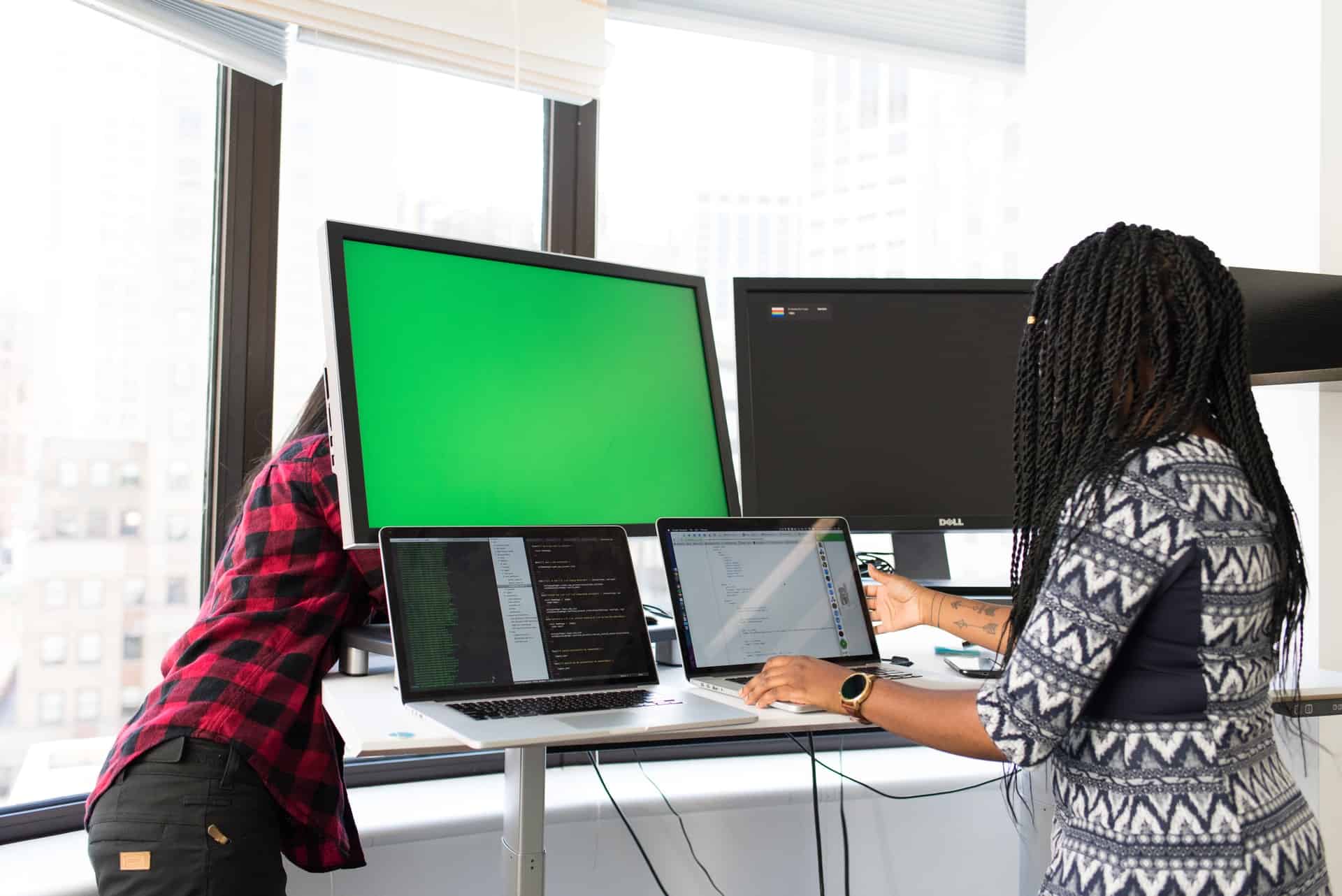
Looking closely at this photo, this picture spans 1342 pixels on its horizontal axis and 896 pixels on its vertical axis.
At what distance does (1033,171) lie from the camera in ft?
8.82

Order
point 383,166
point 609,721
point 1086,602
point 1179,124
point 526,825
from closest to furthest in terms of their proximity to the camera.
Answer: point 1086,602 < point 609,721 < point 526,825 < point 383,166 < point 1179,124

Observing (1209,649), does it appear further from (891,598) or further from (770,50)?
(770,50)

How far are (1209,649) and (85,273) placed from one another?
175 cm

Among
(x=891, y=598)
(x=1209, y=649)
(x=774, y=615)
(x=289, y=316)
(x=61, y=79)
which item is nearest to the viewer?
(x=1209, y=649)

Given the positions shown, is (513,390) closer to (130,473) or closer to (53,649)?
(130,473)

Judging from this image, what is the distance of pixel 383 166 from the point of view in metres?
2.18

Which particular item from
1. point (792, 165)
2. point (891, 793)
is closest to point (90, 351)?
point (792, 165)

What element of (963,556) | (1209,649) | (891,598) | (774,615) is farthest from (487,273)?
(963,556)

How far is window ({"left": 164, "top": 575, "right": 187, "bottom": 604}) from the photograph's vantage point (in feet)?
6.33

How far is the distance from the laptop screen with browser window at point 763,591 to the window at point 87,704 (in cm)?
105

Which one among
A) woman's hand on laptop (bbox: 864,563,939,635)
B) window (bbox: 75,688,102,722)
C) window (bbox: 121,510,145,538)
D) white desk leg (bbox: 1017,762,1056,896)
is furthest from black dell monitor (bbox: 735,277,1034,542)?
window (bbox: 75,688,102,722)

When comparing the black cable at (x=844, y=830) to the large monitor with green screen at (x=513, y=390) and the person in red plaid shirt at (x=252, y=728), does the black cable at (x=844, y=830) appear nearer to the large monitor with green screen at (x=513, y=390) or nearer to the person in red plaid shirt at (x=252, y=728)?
the large monitor with green screen at (x=513, y=390)

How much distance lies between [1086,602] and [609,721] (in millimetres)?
510

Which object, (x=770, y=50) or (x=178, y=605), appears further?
(x=770, y=50)
